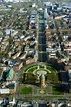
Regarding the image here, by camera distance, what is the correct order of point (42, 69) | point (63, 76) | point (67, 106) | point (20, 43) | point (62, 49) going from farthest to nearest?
point (20, 43) < point (62, 49) < point (42, 69) < point (63, 76) < point (67, 106)

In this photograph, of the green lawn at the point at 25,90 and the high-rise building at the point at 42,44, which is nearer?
the green lawn at the point at 25,90

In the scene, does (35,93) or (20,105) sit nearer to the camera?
(20,105)

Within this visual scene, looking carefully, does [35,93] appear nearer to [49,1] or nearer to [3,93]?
[3,93]

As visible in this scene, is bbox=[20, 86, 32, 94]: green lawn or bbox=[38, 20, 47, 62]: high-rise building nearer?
bbox=[20, 86, 32, 94]: green lawn

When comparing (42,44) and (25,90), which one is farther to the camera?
(42,44)

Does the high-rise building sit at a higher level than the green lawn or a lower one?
lower

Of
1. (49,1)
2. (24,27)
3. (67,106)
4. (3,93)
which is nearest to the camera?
(67,106)

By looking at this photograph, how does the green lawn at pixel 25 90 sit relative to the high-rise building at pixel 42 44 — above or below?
above

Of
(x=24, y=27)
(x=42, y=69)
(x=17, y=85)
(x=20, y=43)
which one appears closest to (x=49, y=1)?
(x=24, y=27)

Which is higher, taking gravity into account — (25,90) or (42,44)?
(25,90)
